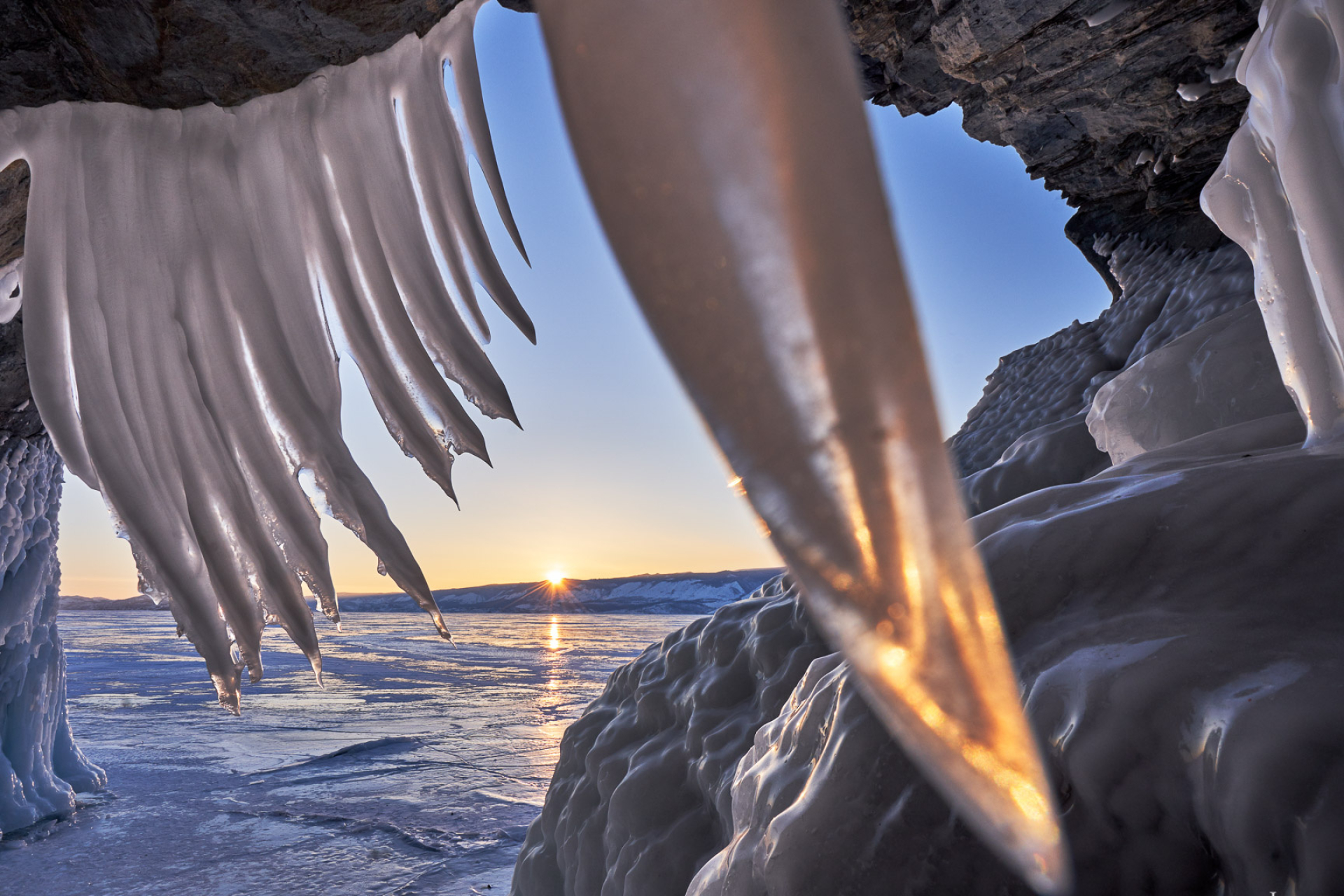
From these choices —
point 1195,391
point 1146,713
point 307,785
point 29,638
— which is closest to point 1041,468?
point 1195,391

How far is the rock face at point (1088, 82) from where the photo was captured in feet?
8.84

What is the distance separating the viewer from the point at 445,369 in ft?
3.67

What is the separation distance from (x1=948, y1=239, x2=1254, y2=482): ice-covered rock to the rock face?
0.88 ft

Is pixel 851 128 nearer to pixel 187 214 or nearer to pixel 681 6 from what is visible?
pixel 681 6

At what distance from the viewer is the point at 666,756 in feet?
6.60

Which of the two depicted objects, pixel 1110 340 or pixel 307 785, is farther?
pixel 307 785

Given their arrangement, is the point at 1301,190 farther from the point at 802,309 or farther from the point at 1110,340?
the point at 1110,340

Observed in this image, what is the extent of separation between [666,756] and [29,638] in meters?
4.52

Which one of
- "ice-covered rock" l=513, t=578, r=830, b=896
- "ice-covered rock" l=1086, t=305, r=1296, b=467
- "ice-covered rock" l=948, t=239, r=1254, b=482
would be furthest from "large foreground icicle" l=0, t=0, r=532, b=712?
"ice-covered rock" l=948, t=239, r=1254, b=482

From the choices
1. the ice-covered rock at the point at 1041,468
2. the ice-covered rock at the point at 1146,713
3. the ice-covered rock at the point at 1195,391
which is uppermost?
the ice-covered rock at the point at 1195,391

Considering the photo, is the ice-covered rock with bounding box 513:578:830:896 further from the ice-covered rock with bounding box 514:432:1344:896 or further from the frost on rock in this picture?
the frost on rock

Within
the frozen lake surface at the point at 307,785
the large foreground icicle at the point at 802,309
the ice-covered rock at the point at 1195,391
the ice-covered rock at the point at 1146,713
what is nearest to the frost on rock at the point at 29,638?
the frozen lake surface at the point at 307,785

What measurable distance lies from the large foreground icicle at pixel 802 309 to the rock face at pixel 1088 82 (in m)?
2.92

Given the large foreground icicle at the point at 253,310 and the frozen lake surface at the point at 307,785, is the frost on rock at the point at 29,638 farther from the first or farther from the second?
the large foreground icicle at the point at 253,310
